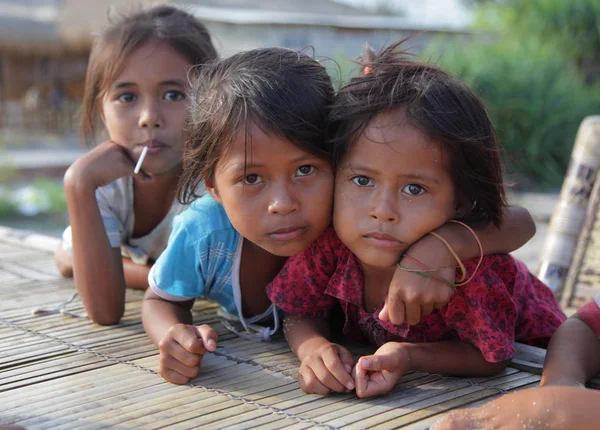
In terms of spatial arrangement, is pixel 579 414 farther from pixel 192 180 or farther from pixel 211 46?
pixel 211 46

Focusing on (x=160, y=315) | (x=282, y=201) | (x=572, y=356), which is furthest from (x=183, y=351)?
(x=572, y=356)

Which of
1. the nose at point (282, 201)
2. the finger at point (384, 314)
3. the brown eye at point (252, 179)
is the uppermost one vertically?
the brown eye at point (252, 179)

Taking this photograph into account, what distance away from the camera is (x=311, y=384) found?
4.94 ft

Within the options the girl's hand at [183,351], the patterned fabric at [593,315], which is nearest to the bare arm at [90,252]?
the girl's hand at [183,351]

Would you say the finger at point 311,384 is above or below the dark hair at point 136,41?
below

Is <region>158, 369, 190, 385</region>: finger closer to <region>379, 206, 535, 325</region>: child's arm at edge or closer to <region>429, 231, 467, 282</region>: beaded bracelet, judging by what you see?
<region>379, 206, 535, 325</region>: child's arm at edge

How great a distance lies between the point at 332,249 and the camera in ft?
5.62

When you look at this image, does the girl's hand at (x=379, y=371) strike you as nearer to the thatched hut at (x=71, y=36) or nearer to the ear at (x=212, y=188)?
the ear at (x=212, y=188)

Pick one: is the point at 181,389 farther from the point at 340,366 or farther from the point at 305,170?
the point at 305,170

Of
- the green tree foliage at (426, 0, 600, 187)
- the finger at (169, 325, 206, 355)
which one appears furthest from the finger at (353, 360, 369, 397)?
the green tree foliage at (426, 0, 600, 187)

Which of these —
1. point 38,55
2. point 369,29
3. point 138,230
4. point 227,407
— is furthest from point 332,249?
point 38,55

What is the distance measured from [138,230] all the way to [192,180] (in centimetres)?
70

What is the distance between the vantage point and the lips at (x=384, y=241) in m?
1.50

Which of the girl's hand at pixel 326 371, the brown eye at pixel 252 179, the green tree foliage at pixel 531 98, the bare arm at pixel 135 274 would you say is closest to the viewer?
the girl's hand at pixel 326 371
